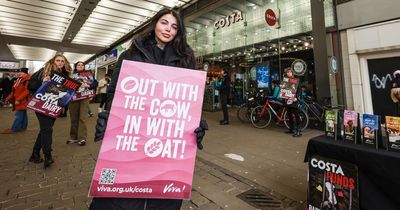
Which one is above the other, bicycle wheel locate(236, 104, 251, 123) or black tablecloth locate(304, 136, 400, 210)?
bicycle wheel locate(236, 104, 251, 123)

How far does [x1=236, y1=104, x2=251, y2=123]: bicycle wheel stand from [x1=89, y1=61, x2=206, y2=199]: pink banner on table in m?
6.31

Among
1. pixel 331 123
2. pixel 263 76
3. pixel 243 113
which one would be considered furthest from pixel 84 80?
pixel 263 76

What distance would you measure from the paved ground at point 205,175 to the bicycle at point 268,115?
1287 mm

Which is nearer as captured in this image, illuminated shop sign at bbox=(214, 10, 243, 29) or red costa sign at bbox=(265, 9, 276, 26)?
red costa sign at bbox=(265, 9, 276, 26)

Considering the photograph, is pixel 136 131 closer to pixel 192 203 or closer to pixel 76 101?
pixel 192 203

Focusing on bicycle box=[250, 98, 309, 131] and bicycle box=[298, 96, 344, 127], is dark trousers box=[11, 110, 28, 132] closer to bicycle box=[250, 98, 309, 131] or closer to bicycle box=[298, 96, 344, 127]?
bicycle box=[250, 98, 309, 131]

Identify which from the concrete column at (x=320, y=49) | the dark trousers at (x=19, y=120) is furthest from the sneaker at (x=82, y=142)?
the concrete column at (x=320, y=49)

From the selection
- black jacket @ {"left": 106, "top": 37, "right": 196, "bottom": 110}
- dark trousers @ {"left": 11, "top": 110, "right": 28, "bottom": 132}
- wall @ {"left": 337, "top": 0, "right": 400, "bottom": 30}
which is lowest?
dark trousers @ {"left": 11, "top": 110, "right": 28, "bottom": 132}

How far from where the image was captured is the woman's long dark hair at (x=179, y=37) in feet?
4.56


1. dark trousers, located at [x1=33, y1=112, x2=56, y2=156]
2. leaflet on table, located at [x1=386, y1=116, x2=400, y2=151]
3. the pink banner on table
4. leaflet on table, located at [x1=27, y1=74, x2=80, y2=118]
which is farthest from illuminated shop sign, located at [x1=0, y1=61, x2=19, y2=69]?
leaflet on table, located at [x1=386, y1=116, x2=400, y2=151]

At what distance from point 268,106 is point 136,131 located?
5.88m

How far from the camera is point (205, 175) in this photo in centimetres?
303

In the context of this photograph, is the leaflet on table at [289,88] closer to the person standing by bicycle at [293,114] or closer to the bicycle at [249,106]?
the person standing by bicycle at [293,114]

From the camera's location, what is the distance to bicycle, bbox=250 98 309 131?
611 cm
